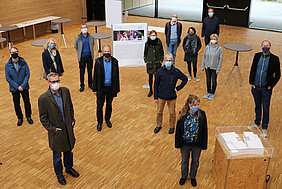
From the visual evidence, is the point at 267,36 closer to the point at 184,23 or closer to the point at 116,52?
the point at 184,23

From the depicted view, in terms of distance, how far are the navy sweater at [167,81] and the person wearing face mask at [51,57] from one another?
288 centimetres

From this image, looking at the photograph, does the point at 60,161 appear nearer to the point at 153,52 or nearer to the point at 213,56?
the point at 153,52

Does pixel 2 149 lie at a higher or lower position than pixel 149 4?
lower

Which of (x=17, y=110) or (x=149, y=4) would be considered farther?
(x=149, y=4)

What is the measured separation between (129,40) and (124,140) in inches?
138

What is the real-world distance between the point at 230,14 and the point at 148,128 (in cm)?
1122

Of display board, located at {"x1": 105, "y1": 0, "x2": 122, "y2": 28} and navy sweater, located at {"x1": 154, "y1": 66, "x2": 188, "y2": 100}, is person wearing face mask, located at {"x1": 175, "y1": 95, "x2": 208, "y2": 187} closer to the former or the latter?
navy sweater, located at {"x1": 154, "y1": 66, "x2": 188, "y2": 100}

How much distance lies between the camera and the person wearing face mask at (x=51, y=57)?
26.3ft

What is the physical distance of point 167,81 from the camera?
21.5 feet

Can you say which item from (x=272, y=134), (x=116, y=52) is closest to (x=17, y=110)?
(x=116, y=52)

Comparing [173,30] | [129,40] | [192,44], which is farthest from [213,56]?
[129,40]

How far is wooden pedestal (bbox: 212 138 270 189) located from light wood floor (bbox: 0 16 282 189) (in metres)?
0.68

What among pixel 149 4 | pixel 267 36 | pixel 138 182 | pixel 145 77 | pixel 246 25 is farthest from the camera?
pixel 149 4

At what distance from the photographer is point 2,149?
6.55 meters
